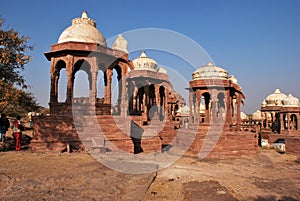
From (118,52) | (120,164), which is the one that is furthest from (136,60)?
(120,164)

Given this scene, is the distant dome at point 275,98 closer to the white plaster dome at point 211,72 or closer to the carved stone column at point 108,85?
the white plaster dome at point 211,72

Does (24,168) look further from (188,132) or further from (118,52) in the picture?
(188,132)

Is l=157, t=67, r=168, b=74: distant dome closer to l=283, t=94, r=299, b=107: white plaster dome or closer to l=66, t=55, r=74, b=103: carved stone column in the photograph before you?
l=283, t=94, r=299, b=107: white plaster dome

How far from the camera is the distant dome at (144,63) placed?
737 inches

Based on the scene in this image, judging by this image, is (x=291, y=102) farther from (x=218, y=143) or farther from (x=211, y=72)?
(x=218, y=143)

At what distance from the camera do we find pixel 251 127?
1967cm

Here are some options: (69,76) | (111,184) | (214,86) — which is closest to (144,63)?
(214,86)

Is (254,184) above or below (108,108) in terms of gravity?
below

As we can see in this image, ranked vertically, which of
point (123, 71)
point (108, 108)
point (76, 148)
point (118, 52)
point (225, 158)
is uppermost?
point (118, 52)

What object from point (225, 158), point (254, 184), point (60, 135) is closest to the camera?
point (254, 184)

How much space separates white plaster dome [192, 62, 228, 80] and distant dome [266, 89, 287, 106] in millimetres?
14899

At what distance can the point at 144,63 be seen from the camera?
1878 centimetres

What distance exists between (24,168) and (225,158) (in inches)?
339

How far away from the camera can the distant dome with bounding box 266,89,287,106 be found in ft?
89.6
